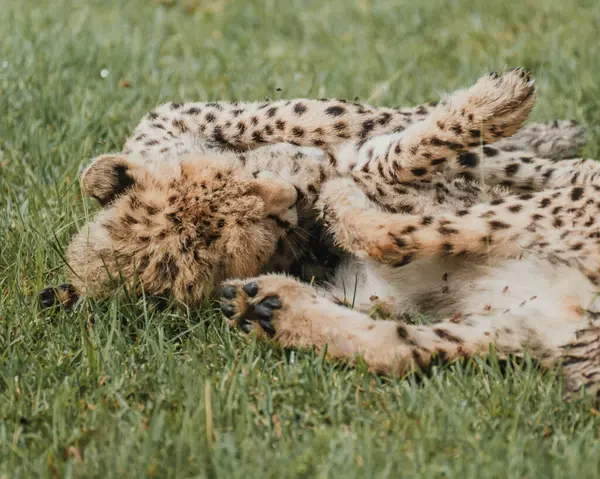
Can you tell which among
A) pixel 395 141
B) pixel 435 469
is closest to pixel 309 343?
pixel 435 469

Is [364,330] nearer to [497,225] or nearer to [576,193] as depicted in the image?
[497,225]

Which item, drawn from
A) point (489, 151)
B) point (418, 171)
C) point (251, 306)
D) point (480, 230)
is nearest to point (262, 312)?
point (251, 306)

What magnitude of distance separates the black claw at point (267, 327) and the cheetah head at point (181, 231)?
0.30 meters

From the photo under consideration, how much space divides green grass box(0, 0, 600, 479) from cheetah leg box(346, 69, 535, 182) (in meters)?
1.01

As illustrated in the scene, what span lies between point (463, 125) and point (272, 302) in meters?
1.11

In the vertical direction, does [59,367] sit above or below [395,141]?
below

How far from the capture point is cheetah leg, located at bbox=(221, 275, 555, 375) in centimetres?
309

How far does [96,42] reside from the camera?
6.26 metres

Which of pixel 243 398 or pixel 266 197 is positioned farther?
pixel 266 197

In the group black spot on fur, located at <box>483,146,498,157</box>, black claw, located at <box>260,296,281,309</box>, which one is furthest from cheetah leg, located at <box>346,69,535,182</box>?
black claw, located at <box>260,296,281,309</box>

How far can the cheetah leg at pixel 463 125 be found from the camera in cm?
375

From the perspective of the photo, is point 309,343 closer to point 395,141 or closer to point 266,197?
point 266,197

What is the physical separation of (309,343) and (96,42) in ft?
12.4

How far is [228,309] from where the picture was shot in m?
3.30
